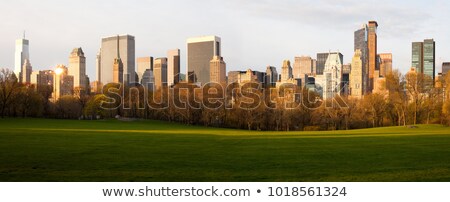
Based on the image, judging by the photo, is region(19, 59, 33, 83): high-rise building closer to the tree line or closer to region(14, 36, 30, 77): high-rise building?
region(14, 36, 30, 77): high-rise building

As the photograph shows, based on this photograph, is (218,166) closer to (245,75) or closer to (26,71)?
(245,75)

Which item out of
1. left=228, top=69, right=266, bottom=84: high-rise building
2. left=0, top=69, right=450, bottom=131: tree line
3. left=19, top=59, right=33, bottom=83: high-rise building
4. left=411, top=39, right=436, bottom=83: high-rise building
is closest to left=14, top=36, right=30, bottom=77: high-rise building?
left=19, top=59, right=33, bottom=83: high-rise building

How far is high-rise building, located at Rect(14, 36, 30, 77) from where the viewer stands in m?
129

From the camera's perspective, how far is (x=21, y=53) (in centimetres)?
14275

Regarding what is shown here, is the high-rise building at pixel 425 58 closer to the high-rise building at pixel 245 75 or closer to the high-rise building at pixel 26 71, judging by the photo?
the high-rise building at pixel 245 75

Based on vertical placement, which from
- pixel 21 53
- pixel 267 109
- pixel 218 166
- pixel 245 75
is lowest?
pixel 218 166

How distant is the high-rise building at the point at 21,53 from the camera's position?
129038 mm

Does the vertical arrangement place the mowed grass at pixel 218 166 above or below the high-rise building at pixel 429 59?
below

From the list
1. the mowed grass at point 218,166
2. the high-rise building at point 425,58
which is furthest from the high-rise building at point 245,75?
the mowed grass at point 218,166

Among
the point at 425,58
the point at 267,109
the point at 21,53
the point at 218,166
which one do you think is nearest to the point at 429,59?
the point at 425,58

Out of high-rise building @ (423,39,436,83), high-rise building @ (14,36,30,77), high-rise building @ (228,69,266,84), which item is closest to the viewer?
high-rise building @ (14,36,30,77)

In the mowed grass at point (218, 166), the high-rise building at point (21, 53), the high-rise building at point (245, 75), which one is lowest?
the mowed grass at point (218, 166)
